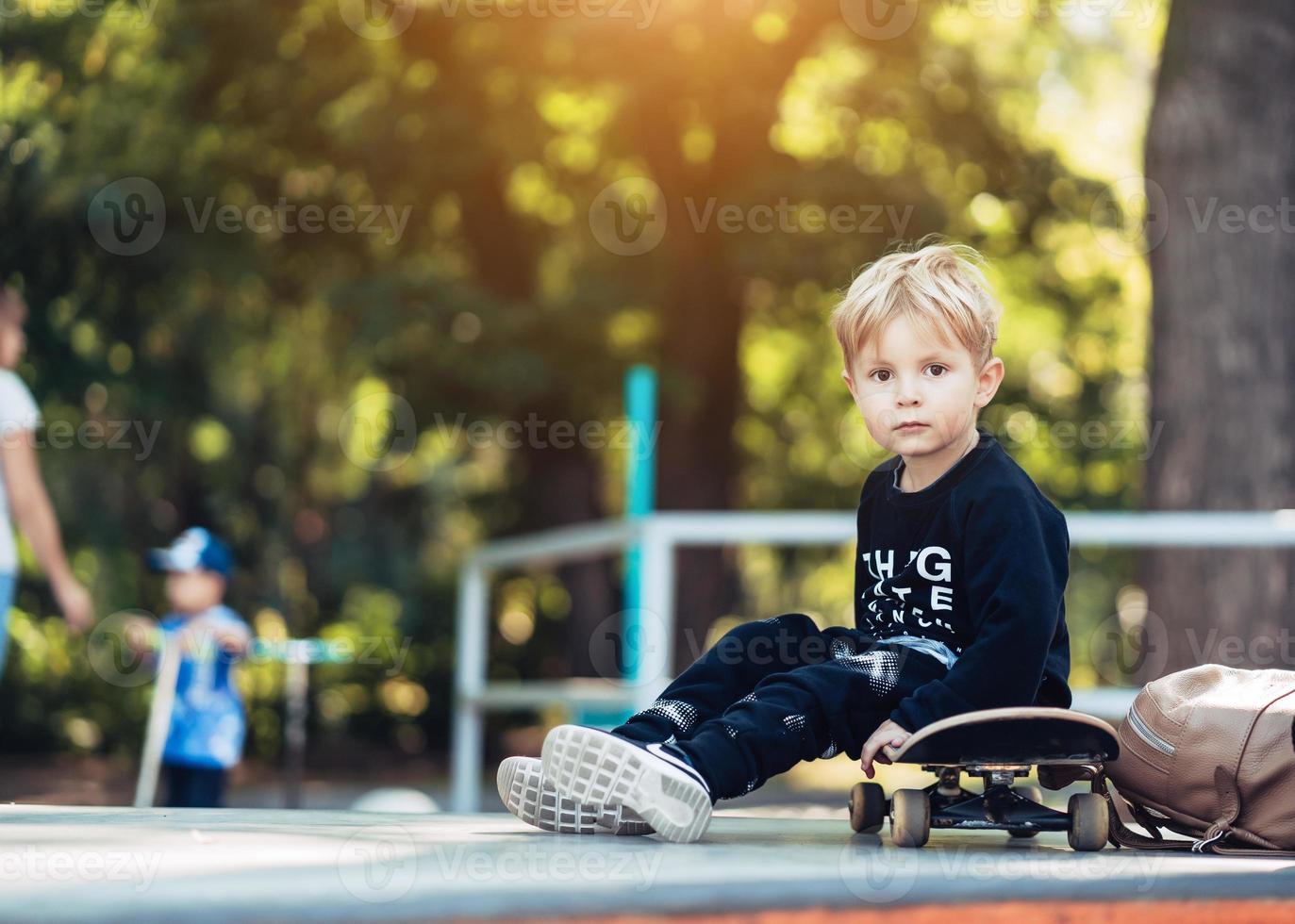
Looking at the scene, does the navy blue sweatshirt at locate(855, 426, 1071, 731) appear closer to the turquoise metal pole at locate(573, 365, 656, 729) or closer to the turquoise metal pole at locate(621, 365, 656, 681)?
the turquoise metal pole at locate(573, 365, 656, 729)

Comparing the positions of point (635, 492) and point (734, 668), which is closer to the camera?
point (734, 668)

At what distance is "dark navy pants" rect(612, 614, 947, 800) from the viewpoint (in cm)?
230

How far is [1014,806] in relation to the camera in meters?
2.34

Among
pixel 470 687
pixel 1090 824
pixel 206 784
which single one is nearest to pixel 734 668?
pixel 1090 824
